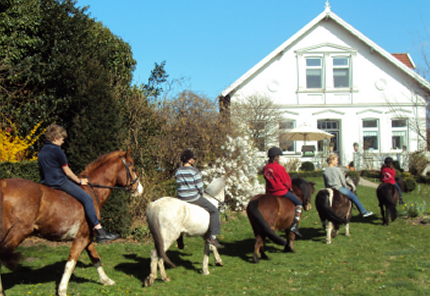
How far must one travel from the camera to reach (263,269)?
291 inches

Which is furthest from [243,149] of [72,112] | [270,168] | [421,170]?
[421,170]

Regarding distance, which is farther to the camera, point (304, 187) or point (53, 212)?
point (304, 187)

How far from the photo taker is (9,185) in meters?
5.51

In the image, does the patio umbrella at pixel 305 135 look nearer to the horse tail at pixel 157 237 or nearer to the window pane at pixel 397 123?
the window pane at pixel 397 123

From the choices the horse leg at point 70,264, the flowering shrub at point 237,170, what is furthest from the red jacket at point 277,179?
the horse leg at point 70,264

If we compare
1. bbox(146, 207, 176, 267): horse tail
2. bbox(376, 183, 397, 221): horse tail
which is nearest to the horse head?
bbox(376, 183, 397, 221): horse tail

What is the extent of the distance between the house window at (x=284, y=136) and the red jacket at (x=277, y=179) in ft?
46.0

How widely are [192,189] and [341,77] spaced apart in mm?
23101

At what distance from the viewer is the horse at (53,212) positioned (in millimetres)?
5387

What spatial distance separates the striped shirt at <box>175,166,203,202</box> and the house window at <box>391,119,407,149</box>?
23634 millimetres

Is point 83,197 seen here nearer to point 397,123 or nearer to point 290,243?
point 290,243

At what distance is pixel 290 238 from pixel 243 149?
4595mm

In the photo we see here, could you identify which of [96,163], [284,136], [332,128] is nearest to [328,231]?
[96,163]

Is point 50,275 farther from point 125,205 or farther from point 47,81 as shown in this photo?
point 47,81
